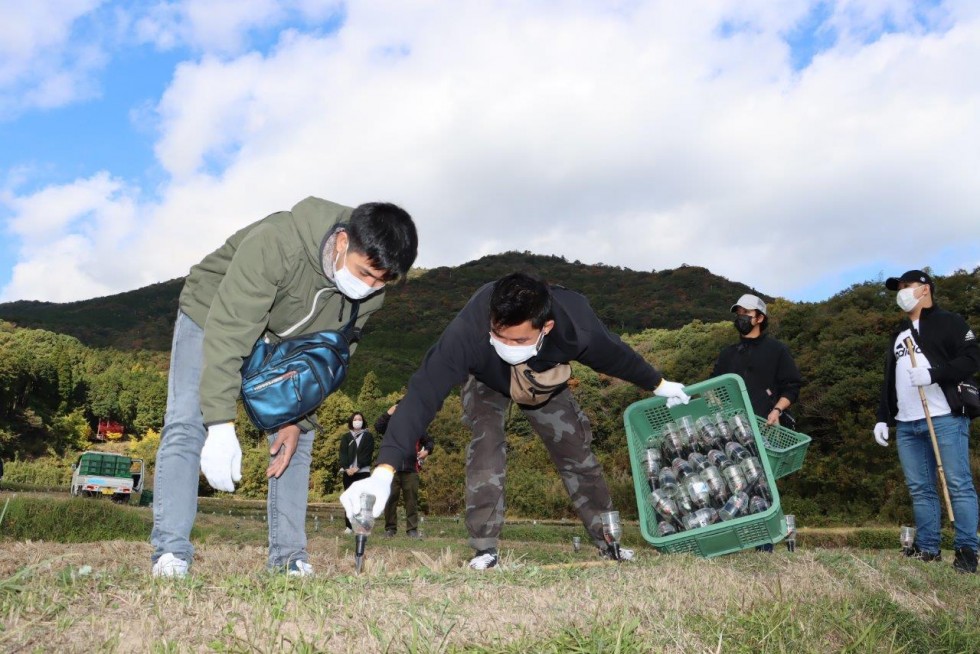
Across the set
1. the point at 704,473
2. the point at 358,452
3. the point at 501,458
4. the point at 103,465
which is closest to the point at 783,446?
the point at 704,473

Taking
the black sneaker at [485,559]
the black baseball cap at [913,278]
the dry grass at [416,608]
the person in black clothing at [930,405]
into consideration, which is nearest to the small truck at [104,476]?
the black sneaker at [485,559]

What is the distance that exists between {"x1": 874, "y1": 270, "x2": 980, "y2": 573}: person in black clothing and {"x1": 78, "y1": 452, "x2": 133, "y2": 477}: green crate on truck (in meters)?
26.7

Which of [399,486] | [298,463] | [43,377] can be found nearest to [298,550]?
[298,463]

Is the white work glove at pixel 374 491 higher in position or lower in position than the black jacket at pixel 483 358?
lower

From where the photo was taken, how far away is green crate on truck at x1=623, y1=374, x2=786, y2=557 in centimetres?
475

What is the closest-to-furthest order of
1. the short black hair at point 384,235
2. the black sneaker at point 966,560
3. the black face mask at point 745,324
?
the short black hair at point 384,235 < the black sneaker at point 966,560 < the black face mask at point 745,324

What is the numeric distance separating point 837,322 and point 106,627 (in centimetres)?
2045

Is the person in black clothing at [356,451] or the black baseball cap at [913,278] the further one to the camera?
the person in black clothing at [356,451]

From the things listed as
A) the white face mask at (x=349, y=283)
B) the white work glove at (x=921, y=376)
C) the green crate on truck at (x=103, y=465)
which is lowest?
the white work glove at (x=921, y=376)

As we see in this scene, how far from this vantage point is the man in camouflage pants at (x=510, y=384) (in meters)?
4.01

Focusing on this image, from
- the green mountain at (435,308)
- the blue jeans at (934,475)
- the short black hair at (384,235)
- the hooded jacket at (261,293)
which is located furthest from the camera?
the green mountain at (435,308)

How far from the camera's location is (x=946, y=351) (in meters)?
6.29

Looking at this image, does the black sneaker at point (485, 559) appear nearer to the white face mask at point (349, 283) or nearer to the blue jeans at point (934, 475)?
the white face mask at point (349, 283)

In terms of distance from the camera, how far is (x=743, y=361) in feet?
24.2
